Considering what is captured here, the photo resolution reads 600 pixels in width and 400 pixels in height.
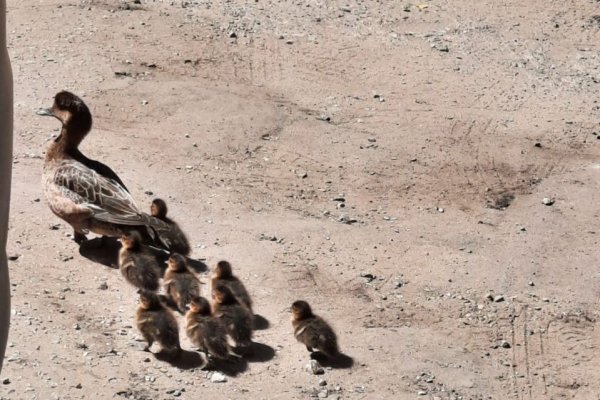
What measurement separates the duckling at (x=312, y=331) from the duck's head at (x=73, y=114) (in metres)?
2.31

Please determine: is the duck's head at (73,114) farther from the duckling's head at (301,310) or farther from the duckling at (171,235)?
the duckling's head at (301,310)

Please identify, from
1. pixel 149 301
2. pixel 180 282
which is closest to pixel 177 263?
pixel 180 282

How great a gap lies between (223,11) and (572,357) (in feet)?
19.3

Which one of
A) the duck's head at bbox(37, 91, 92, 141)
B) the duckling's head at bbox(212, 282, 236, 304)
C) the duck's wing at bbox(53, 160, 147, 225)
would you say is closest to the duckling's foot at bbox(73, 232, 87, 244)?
the duck's wing at bbox(53, 160, 147, 225)

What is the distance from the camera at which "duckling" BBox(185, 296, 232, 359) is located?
7871mm

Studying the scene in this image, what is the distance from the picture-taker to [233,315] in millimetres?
8070

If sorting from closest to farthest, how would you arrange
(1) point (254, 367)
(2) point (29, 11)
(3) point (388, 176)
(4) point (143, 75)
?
(1) point (254, 367), (3) point (388, 176), (4) point (143, 75), (2) point (29, 11)

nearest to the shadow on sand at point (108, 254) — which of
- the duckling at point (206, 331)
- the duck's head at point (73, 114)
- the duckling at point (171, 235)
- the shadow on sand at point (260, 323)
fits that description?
the duckling at point (171, 235)

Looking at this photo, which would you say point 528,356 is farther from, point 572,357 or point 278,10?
point 278,10

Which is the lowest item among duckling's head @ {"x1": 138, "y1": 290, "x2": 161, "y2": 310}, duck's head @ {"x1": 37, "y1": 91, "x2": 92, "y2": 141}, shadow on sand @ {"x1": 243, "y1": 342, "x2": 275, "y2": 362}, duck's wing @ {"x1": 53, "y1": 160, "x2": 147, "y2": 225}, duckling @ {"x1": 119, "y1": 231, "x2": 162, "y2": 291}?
shadow on sand @ {"x1": 243, "y1": 342, "x2": 275, "y2": 362}

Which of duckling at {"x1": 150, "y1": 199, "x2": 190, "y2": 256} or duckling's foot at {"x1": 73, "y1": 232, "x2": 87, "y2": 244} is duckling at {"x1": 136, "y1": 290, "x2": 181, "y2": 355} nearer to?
duckling at {"x1": 150, "y1": 199, "x2": 190, "y2": 256}

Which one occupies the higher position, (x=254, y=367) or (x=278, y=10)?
(x=278, y=10)

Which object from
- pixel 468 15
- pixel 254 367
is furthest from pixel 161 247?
pixel 468 15

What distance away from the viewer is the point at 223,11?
12.8 m
